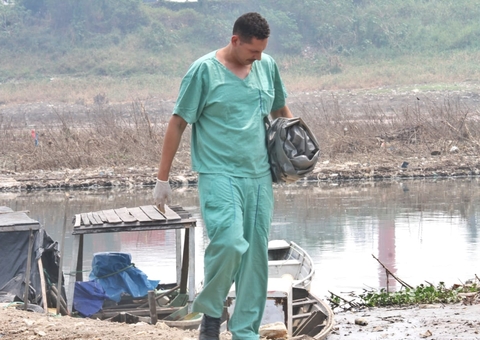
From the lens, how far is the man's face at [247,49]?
4926 mm

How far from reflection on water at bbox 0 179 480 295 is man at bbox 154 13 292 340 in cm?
261

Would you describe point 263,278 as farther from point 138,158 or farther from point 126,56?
point 126,56

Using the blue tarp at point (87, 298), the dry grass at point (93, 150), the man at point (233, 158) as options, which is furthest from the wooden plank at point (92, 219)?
the dry grass at point (93, 150)

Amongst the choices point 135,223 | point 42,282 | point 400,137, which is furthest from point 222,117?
point 400,137

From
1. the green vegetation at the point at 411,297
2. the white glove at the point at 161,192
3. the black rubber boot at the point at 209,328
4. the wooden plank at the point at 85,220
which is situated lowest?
the green vegetation at the point at 411,297

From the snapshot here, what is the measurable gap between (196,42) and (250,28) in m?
54.5

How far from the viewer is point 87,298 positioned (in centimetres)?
821

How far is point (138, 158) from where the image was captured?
25.8 m

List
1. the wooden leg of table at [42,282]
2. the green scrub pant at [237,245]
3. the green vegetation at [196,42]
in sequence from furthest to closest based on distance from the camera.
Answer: the green vegetation at [196,42]
the wooden leg of table at [42,282]
the green scrub pant at [237,245]

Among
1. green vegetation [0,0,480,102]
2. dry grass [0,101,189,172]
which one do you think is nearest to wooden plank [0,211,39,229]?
dry grass [0,101,189,172]

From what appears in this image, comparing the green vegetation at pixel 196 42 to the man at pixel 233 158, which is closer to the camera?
the man at pixel 233 158

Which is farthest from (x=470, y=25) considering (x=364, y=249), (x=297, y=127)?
(x=297, y=127)

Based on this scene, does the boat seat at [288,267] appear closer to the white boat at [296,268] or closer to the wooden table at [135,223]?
the white boat at [296,268]

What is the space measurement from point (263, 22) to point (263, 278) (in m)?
1.39
